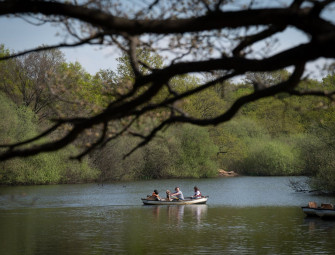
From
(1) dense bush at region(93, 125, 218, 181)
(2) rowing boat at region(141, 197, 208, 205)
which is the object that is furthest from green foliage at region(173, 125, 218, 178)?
(2) rowing boat at region(141, 197, 208, 205)

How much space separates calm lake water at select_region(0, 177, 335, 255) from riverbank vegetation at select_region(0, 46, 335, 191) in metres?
4.31

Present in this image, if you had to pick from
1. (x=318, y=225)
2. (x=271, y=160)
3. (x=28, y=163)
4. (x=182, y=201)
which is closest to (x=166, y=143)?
(x=271, y=160)

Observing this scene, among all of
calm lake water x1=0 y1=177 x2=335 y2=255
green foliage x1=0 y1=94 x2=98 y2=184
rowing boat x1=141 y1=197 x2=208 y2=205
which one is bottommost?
calm lake water x1=0 y1=177 x2=335 y2=255

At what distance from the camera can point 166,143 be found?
5409 cm

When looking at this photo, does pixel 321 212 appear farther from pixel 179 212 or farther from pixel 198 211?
pixel 179 212

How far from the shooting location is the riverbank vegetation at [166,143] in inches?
1329

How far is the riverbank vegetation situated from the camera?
33750mm

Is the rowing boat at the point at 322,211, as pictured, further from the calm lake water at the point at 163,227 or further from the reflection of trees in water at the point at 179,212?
the reflection of trees in water at the point at 179,212

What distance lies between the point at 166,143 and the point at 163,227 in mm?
33417

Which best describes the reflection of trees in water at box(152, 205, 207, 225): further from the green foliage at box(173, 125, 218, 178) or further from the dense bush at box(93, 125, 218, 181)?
the green foliage at box(173, 125, 218, 178)

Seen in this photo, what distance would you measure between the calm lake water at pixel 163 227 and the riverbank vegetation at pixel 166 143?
4314 millimetres

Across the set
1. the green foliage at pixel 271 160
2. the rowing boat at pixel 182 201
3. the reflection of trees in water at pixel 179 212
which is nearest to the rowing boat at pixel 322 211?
the reflection of trees in water at pixel 179 212

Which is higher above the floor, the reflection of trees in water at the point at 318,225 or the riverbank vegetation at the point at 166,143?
the riverbank vegetation at the point at 166,143

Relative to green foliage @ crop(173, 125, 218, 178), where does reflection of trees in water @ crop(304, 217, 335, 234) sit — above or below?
below
